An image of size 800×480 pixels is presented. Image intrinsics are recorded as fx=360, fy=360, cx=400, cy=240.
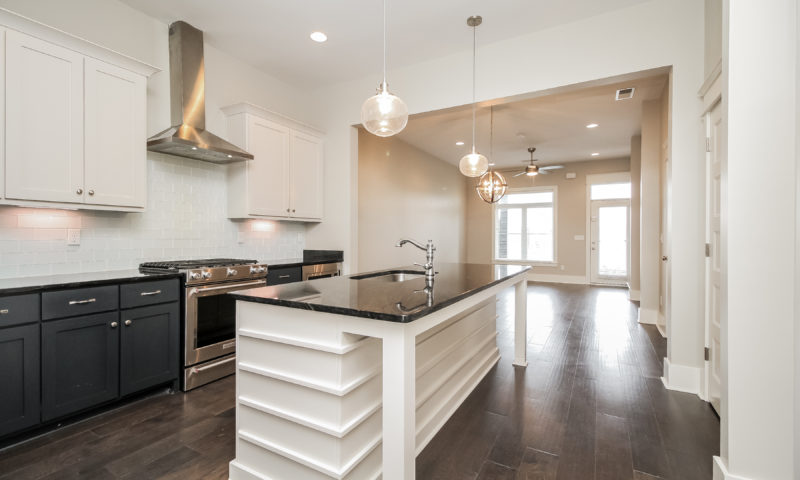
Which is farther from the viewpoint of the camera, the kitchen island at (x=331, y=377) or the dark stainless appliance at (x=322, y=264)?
the dark stainless appliance at (x=322, y=264)

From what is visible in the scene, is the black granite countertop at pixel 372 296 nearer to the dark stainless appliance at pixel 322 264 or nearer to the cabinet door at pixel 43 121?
the cabinet door at pixel 43 121

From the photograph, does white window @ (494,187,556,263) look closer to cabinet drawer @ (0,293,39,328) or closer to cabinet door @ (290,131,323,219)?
cabinet door @ (290,131,323,219)

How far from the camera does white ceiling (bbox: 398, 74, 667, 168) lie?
14.8ft

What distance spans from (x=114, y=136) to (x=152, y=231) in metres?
0.85

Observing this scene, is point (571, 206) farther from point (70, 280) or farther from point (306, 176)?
point (70, 280)

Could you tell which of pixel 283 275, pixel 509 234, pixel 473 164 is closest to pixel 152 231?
pixel 283 275

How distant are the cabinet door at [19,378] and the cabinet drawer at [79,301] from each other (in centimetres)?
11

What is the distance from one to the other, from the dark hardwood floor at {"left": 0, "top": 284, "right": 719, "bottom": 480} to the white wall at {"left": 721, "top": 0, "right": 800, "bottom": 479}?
1.53ft

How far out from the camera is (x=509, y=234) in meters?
9.84

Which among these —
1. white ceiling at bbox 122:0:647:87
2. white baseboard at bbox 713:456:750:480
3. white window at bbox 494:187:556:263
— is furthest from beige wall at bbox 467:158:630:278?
white baseboard at bbox 713:456:750:480

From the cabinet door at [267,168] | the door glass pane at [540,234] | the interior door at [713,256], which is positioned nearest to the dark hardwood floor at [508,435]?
the interior door at [713,256]

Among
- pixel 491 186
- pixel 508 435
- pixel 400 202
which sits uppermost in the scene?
pixel 491 186

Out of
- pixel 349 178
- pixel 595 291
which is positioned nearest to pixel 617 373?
pixel 349 178

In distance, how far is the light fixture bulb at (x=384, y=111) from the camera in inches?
92.0
